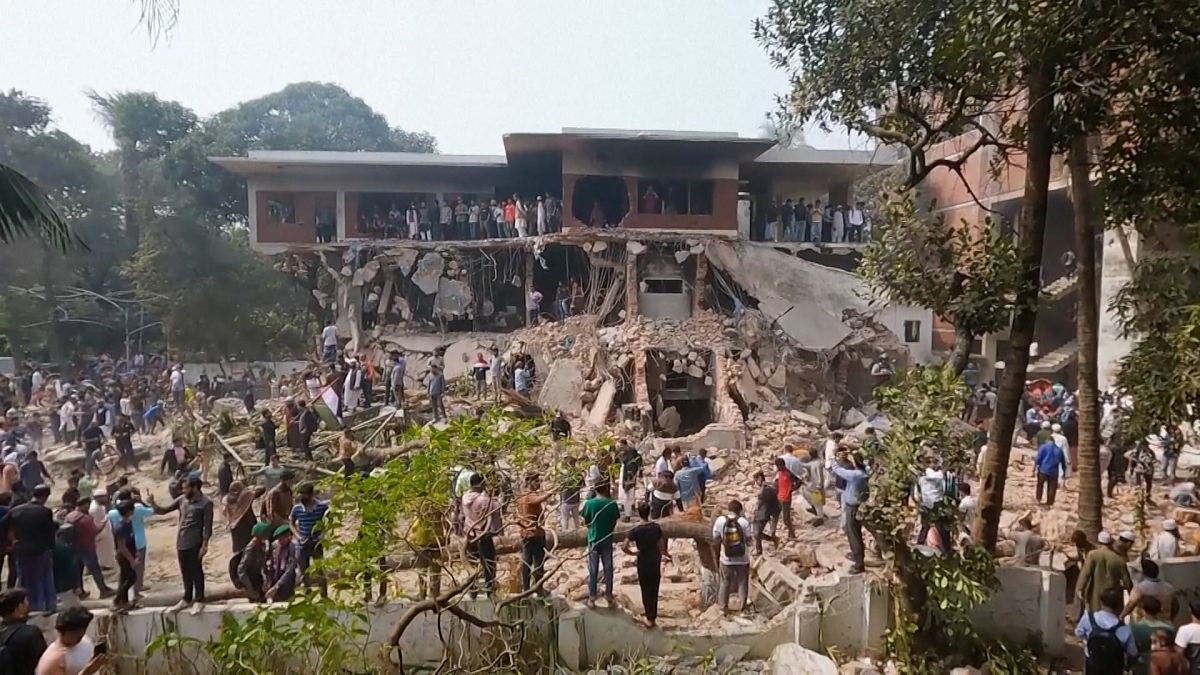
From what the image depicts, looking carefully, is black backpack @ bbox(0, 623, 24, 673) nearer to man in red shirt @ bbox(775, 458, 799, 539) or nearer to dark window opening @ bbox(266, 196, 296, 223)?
man in red shirt @ bbox(775, 458, 799, 539)

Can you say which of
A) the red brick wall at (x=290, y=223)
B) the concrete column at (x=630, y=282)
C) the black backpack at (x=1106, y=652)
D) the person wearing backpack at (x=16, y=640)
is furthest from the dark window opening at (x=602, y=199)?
the person wearing backpack at (x=16, y=640)

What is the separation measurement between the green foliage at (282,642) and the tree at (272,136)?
23950 millimetres

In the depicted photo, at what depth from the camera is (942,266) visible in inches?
253

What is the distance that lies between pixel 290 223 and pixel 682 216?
1168 centimetres

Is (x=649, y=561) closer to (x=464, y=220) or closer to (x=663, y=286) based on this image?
(x=663, y=286)

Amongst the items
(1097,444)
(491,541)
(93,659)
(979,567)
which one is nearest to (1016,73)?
(979,567)

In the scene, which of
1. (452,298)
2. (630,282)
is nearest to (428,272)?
(452,298)

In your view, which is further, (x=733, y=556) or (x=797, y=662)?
(x=733, y=556)

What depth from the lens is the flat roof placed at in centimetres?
2028

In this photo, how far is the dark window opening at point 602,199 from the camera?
20703 mm

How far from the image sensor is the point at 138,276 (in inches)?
995

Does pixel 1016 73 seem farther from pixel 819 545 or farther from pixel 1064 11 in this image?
pixel 819 545

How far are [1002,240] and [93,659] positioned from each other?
7.43 meters

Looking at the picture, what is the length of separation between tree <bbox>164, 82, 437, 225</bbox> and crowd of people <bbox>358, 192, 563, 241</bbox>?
30.0ft
